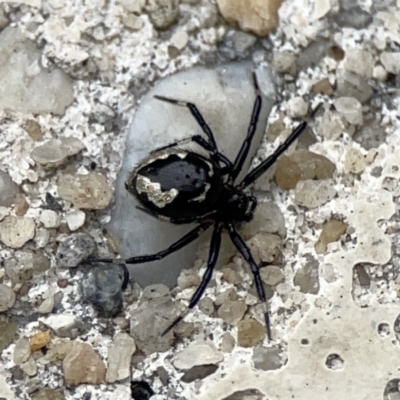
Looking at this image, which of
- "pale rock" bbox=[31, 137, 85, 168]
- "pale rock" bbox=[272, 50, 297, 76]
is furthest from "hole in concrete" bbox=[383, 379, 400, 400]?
"pale rock" bbox=[31, 137, 85, 168]

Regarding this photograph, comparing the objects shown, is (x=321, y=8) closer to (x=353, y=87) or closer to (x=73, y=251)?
(x=353, y=87)

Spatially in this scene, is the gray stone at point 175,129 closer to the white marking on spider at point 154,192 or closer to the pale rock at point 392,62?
the white marking on spider at point 154,192

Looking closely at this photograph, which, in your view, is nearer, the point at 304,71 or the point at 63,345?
the point at 63,345

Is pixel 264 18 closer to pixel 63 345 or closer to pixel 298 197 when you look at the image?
pixel 298 197

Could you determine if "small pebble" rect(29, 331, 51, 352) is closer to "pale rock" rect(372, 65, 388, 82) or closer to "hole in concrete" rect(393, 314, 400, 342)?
"hole in concrete" rect(393, 314, 400, 342)

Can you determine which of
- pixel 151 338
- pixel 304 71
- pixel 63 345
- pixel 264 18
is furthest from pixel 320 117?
pixel 63 345

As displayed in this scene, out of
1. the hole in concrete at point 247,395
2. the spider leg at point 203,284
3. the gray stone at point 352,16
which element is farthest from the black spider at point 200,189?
the gray stone at point 352,16
